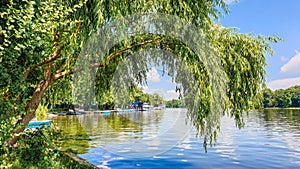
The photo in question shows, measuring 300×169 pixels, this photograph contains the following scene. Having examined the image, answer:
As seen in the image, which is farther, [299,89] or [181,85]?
Answer: [299,89]

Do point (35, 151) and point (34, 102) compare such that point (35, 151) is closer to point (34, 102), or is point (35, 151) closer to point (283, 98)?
point (34, 102)

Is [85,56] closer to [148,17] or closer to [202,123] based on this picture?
[148,17]

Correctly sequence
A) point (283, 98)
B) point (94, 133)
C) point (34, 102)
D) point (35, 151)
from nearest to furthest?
point (34, 102)
point (35, 151)
point (94, 133)
point (283, 98)

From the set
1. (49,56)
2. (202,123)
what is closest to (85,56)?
(49,56)

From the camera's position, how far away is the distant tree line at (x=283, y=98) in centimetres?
12569

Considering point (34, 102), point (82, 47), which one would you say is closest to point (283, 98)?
point (34, 102)

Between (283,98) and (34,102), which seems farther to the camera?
(283,98)

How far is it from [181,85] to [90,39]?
2688mm

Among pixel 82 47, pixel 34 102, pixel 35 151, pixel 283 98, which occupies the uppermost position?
pixel 283 98

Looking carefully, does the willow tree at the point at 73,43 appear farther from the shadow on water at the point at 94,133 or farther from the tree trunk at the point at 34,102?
the shadow on water at the point at 94,133

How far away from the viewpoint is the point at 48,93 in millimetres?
9758

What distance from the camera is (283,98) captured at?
127 m

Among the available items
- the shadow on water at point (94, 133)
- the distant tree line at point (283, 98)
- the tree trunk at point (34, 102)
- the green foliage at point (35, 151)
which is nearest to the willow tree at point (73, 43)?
the tree trunk at point (34, 102)

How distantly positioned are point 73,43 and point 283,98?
134 m
